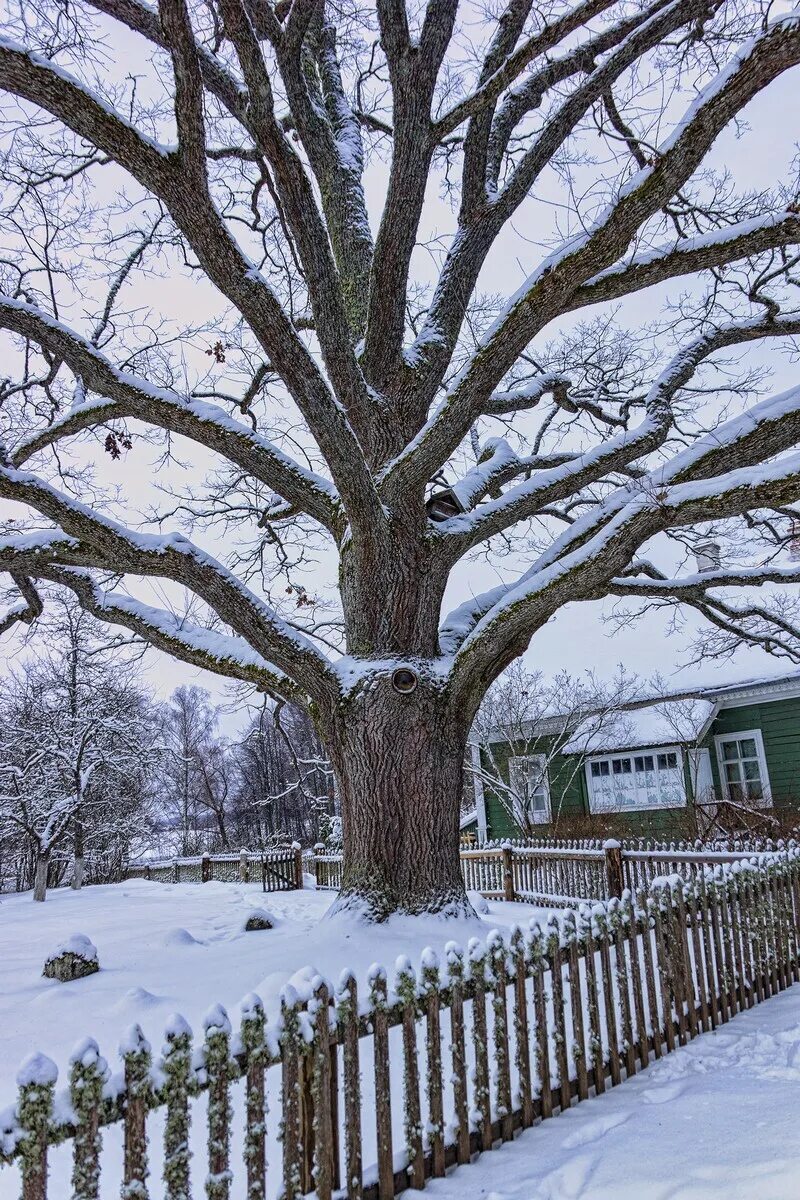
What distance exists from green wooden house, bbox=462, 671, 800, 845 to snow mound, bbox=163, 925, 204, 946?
42.2ft

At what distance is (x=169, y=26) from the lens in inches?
159

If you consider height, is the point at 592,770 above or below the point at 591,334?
below

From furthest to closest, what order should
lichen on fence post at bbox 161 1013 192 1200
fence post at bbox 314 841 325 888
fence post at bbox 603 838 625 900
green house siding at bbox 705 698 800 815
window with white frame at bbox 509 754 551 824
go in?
window with white frame at bbox 509 754 551 824 → fence post at bbox 314 841 325 888 → green house siding at bbox 705 698 800 815 → fence post at bbox 603 838 625 900 → lichen on fence post at bbox 161 1013 192 1200

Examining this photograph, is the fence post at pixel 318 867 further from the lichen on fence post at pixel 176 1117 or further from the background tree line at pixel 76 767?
the lichen on fence post at pixel 176 1117

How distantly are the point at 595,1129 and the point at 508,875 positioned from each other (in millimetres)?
11168

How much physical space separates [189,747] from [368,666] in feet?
155

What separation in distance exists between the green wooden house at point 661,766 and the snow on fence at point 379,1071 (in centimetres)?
1247

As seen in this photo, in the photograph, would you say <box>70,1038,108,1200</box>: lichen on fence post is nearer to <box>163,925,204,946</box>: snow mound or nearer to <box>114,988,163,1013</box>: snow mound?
<box>114,988,163,1013</box>: snow mound

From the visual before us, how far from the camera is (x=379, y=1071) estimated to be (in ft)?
10.0

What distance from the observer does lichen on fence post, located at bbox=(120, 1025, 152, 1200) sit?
90.4 inches

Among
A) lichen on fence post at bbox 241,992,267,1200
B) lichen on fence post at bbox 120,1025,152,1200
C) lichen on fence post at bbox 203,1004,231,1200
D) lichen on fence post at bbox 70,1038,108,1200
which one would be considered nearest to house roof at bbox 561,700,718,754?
lichen on fence post at bbox 241,992,267,1200

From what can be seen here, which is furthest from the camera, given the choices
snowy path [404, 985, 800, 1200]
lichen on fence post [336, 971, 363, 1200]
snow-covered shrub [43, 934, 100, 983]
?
snow-covered shrub [43, 934, 100, 983]

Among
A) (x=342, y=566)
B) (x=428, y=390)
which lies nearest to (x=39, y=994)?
(x=342, y=566)

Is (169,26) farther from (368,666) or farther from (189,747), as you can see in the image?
(189,747)
